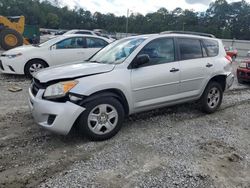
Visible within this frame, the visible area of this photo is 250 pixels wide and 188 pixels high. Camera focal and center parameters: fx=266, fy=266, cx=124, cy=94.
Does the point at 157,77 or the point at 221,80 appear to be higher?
the point at 157,77

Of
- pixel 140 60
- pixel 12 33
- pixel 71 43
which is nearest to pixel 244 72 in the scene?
pixel 71 43

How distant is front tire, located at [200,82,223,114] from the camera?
552 centimetres

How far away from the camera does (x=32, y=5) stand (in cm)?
7406

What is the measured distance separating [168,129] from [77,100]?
1808mm

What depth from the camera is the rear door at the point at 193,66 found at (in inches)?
198

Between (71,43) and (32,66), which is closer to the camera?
(32,66)

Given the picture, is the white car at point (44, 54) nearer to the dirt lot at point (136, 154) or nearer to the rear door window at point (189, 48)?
the dirt lot at point (136, 154)

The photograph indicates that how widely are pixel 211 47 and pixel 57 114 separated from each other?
363 cm

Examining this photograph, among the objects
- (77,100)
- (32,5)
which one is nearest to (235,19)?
(32,5)

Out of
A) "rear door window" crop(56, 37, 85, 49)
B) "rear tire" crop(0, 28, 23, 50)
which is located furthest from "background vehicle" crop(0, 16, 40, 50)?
"rear door window" crop(56, 37, 85, 49)

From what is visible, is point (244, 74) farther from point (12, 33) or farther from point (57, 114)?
point (12, 33)

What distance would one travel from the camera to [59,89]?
3811 mm

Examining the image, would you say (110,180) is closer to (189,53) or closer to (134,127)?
(134,127)

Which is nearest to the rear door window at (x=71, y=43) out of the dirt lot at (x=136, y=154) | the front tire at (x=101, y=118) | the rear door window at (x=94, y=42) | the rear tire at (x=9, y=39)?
the rear door window at (x=94, y=42)
